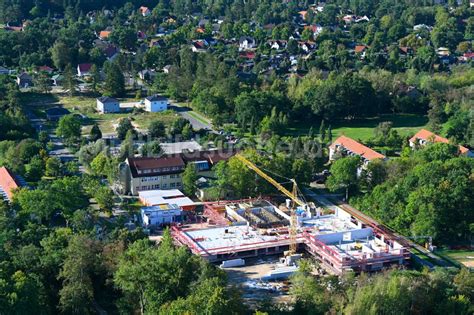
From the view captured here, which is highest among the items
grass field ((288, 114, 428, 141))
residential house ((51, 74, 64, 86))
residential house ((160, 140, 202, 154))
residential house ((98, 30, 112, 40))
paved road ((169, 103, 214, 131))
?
residential house ((98, 30, 112, 40))

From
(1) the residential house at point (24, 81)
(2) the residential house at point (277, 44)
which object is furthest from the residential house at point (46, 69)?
(2) the residential house at point (277, 44)

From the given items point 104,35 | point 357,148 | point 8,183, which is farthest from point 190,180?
point 104,35

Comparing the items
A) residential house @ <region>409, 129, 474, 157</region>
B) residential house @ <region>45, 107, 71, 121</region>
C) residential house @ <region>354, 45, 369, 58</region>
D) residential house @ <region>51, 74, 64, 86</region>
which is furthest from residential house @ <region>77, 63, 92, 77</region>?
residential house @ <region>409, 129, 474, 157</region>

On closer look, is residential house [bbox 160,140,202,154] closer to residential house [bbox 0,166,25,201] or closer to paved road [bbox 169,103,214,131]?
paved road [bbox 169,103,214,131]

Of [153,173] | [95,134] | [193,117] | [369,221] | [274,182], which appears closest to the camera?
[369,221]

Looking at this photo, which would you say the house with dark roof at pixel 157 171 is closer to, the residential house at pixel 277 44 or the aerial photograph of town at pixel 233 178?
the aerial photograph of town at pixel 233 178

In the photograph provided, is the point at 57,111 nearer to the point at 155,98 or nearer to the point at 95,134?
the point at 95,134
